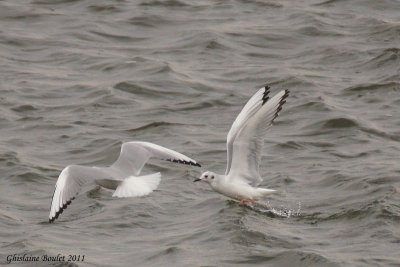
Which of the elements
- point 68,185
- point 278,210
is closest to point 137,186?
point 68,185

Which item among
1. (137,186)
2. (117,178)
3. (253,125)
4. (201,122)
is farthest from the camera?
(201,122)

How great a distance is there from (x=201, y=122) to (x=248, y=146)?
373 centimetres

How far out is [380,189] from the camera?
480 inches

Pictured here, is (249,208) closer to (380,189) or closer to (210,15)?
(380,189)

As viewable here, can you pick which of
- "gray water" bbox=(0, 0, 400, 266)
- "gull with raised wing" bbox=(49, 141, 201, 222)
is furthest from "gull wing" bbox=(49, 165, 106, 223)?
"gray water" bbox=(0, 0, 400, 266)

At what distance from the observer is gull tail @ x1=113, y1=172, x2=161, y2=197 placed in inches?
410

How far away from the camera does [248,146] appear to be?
11195 mm

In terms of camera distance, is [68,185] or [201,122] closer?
[68,185]

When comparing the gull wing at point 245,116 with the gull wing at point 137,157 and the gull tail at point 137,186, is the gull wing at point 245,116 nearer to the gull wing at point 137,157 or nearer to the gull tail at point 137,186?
the gull wing at point 137,157

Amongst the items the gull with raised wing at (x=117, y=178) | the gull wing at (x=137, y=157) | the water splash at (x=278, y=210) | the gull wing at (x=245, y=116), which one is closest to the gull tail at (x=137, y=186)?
the gull with raised wing at (x=117, y=178)

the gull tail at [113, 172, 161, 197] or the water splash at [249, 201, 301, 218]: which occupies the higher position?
the gull tail at [113, 172, 161, 197]

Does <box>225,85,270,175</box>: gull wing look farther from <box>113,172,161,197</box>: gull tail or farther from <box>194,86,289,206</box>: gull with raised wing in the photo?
<box>113,172,161,197</box>: gull tail

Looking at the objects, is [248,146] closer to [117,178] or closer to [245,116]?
[245,116]

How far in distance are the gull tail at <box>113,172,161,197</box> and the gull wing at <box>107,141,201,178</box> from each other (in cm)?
24
